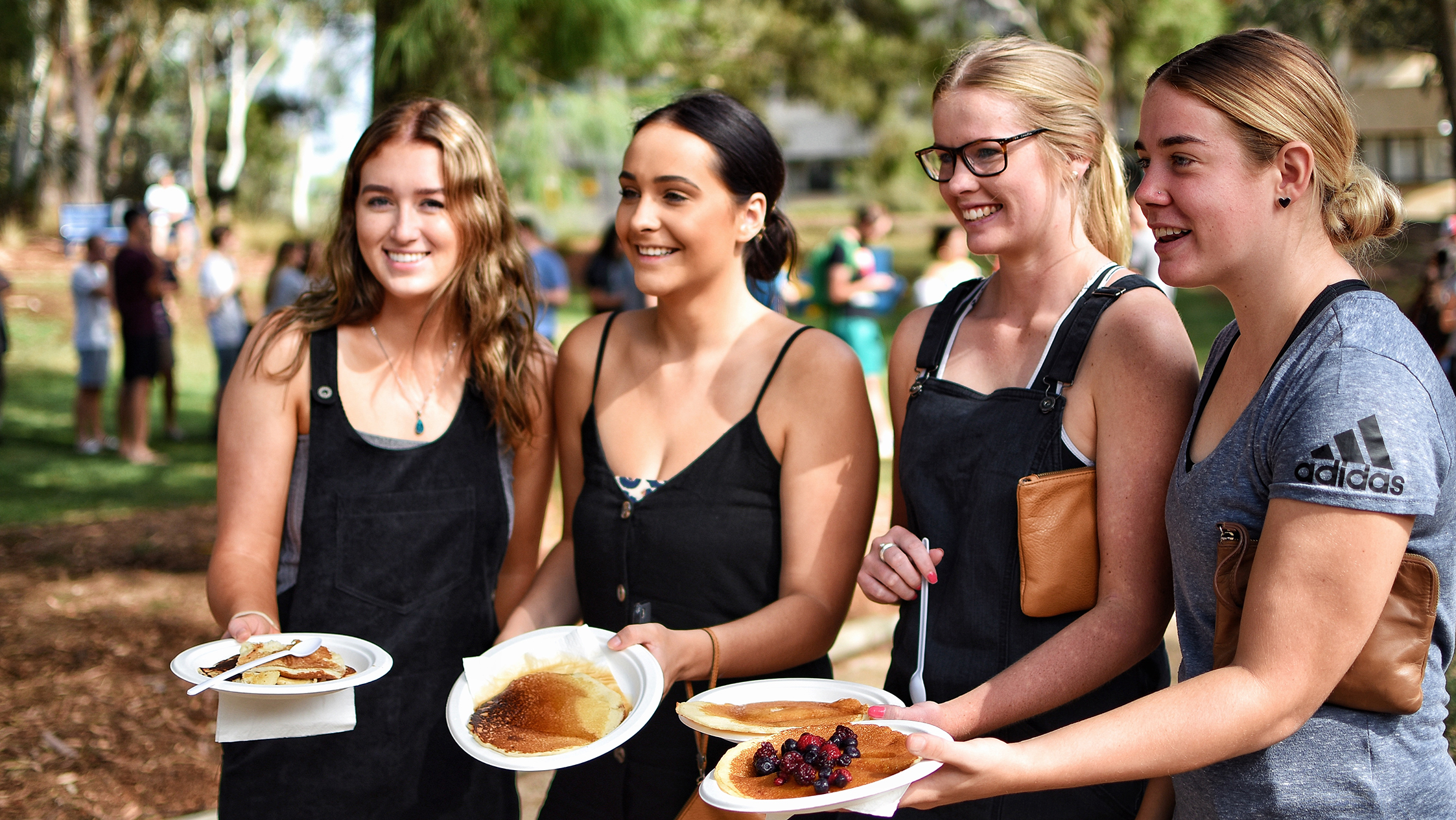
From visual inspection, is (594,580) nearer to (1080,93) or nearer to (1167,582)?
(1167,582)

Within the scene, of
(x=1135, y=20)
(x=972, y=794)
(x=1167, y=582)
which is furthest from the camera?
(x=1135, y=20)

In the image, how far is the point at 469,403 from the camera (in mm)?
2729

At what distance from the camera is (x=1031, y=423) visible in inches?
79.3

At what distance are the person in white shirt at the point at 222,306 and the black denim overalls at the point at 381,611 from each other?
934 centimetres

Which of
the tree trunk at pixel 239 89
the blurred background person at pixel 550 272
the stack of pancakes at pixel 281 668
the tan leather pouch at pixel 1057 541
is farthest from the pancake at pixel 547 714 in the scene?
the tree trunk at pixel 239 89

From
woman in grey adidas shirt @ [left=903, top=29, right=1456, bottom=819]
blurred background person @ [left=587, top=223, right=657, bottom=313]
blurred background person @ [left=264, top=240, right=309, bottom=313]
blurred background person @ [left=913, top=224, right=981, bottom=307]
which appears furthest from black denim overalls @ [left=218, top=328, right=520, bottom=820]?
blurred background person @ [left=264, top=240, right=309, bottom=313]

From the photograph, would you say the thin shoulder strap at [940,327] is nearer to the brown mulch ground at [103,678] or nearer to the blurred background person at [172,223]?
the brown mulch ground at [103,678]

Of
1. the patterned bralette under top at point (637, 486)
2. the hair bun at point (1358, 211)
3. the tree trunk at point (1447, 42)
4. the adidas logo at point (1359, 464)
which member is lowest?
the patterned bralette under top at point (637, 486)

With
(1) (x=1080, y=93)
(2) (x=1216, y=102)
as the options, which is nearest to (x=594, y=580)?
(1) (x=1080, y=93)

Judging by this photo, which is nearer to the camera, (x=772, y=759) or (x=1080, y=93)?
(x=772, y=759)

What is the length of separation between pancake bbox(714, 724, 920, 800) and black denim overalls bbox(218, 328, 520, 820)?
1069 mm

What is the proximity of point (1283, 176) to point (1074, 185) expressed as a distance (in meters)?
0.55

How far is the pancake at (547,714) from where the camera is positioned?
2057 millimetres

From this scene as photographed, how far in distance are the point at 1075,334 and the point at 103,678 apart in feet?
16.4
